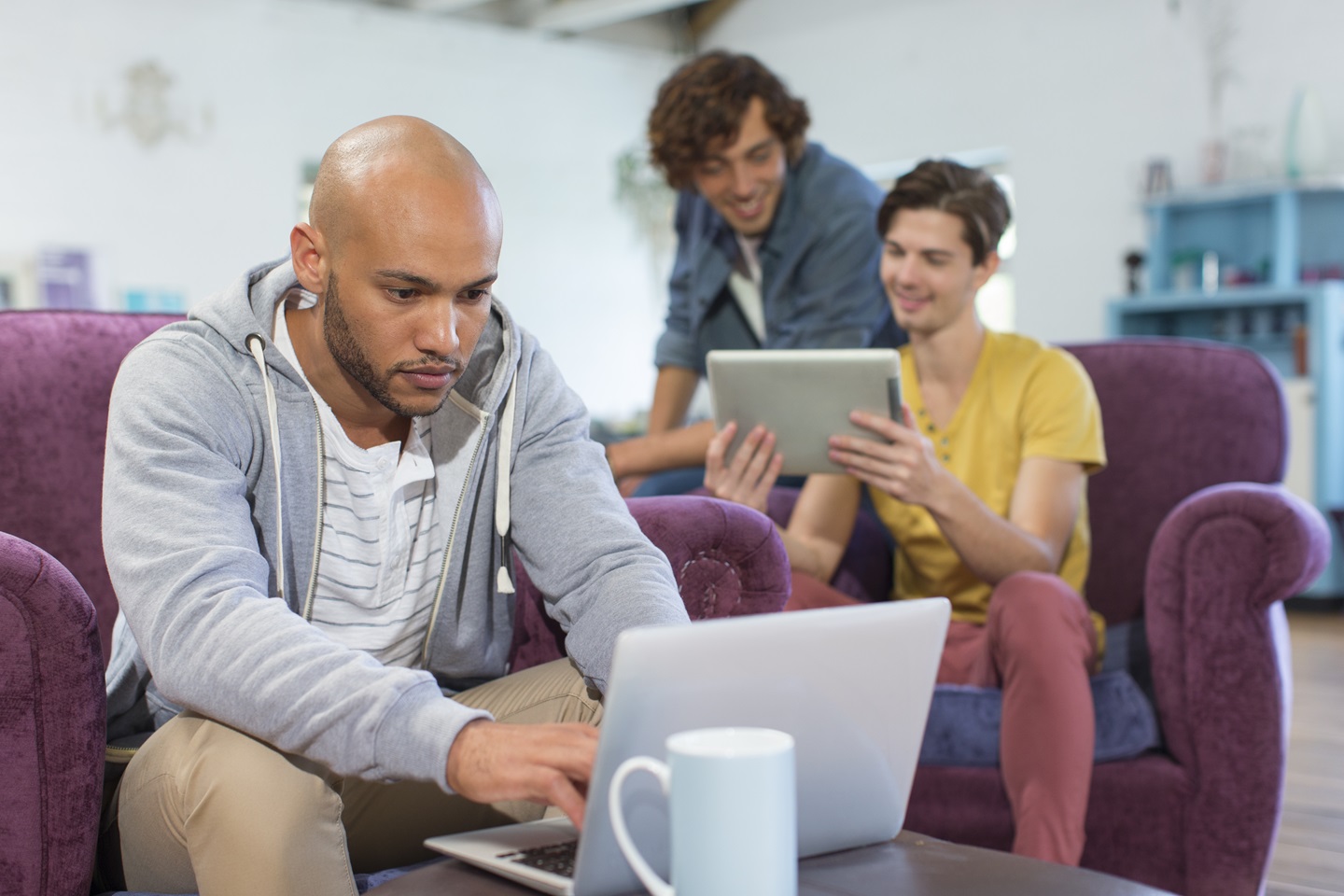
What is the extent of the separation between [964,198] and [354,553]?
4.22 ft

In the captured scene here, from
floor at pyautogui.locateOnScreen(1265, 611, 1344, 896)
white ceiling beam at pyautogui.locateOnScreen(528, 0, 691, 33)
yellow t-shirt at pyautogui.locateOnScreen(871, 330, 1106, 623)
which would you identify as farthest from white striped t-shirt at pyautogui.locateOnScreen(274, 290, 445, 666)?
white ceiling beam at pyautogui.locateOnScreen(528, 0, 691, 33)

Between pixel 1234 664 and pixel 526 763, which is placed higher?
pixel 526 763

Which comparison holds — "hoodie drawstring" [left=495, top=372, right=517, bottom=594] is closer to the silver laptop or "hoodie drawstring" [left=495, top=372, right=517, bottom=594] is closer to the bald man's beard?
the bald man's beard

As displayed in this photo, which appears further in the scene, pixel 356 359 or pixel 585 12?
pixel 585 12

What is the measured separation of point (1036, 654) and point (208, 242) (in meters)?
5.04

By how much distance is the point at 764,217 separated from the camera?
261cm

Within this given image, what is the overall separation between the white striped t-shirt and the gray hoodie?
0.07ft

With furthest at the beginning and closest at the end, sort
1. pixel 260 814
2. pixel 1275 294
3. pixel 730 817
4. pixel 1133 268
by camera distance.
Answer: pixel 1133 268
pixel 1275 294
pixel 260 814
pixel 730 817

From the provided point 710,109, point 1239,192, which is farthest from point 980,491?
point 1239,192

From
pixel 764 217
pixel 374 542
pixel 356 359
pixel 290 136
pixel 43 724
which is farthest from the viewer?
pixel 290 136

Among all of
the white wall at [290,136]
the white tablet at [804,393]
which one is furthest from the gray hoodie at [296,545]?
the white wall at [290,136]

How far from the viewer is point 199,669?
1.03 metres

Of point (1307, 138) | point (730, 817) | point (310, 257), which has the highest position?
point (1307, 138)

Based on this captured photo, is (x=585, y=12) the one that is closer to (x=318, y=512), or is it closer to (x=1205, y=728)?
(x=1205, y=728)
